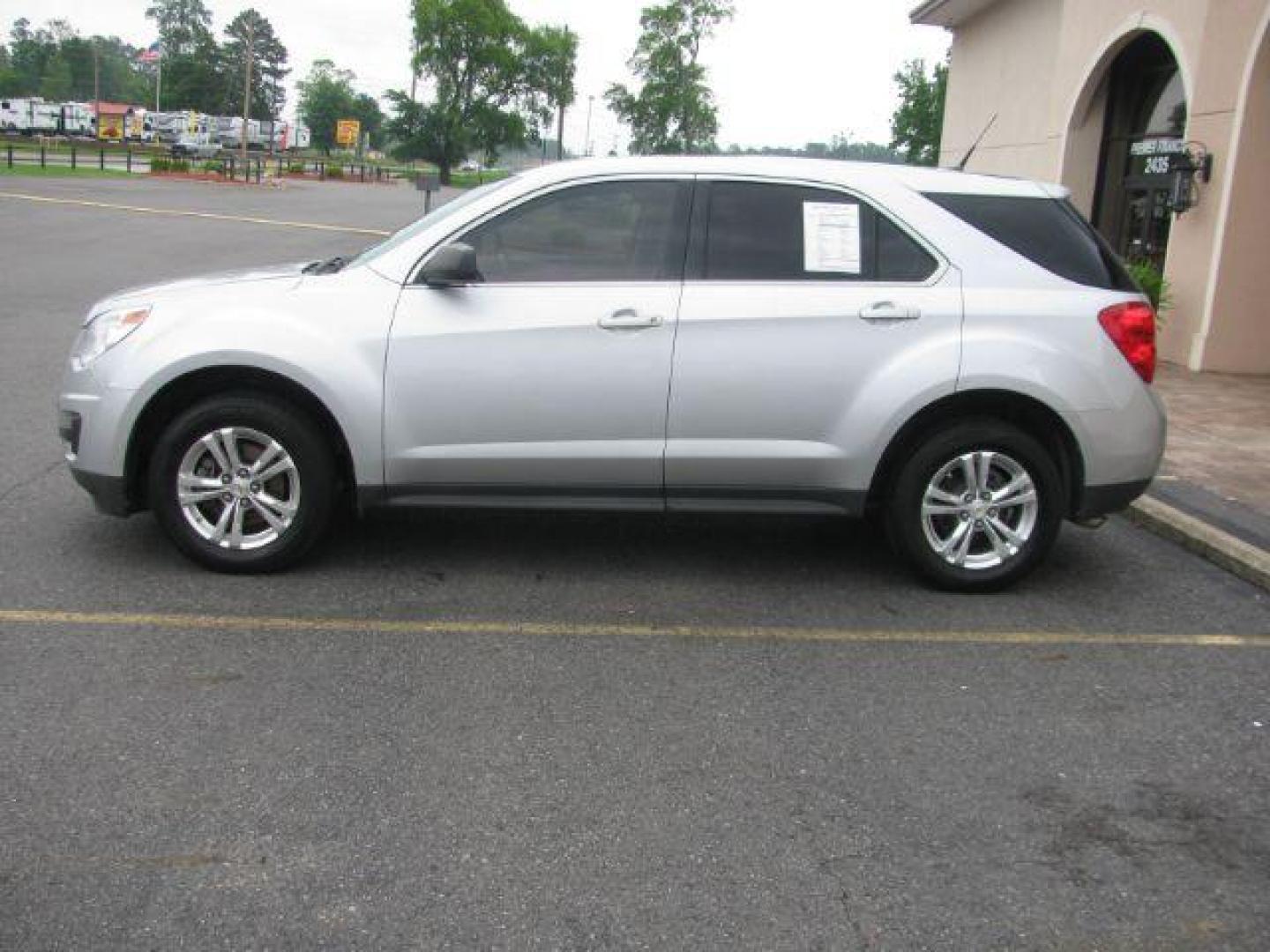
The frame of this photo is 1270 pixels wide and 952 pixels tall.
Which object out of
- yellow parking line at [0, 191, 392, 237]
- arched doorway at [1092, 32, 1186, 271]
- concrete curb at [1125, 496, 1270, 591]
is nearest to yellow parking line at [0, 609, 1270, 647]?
concrete curb at [1125, 496, 1270, 591]

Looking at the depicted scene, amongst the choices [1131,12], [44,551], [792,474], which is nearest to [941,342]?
[792,474]

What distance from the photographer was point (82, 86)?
147500 millimetres

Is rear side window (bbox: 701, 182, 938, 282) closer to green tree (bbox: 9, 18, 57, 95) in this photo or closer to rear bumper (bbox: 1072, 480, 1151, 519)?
rear bumper (bbox: 1072, 480, 1151, 519)

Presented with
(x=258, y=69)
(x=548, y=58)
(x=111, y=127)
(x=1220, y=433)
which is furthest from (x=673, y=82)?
(x=258, y=69)

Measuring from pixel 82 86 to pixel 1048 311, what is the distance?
16388cm

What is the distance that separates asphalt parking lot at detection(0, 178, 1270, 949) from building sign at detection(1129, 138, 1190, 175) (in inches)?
295

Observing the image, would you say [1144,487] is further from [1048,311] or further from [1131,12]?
[1131,12]

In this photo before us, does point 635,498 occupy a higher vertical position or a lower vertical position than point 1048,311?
lower

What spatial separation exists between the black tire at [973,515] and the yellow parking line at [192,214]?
2389 cm

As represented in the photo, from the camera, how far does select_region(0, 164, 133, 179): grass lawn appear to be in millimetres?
39688

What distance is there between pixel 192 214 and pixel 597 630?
26.9 meters

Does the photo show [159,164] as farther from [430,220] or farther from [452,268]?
[452,268]


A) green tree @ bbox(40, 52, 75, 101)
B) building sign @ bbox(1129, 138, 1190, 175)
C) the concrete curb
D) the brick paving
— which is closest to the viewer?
the concrete curb

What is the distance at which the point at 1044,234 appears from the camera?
5527 millimetres
